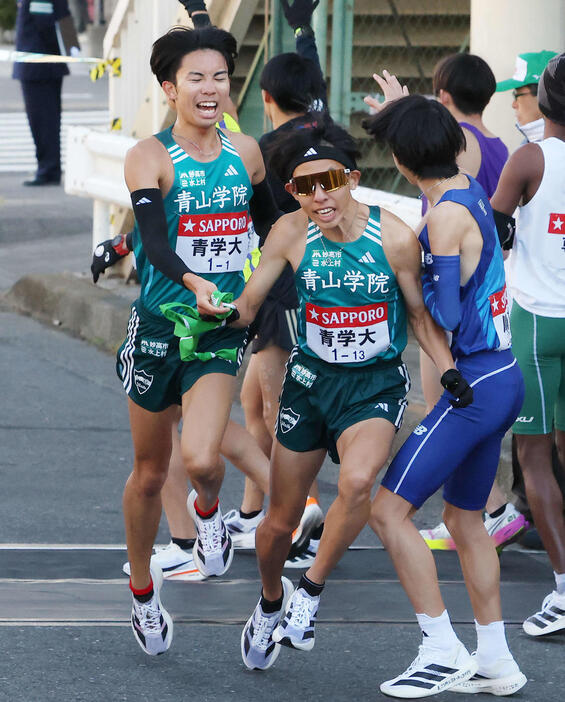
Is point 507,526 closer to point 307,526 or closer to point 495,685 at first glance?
point 307,526

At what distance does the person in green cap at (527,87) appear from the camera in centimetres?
562

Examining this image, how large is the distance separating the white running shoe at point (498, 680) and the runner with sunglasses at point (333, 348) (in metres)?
0.50

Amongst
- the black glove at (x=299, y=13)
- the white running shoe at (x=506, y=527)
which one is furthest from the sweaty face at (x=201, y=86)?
the black glove at (x=299, y=13)

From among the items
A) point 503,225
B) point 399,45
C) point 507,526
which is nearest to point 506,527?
point 507,526

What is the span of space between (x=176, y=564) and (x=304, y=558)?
1.69 feet

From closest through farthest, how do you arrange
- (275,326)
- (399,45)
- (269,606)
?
(269,606)
(275,326)
(399,45)

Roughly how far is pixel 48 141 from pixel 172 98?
399 inches

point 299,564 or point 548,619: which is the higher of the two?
point 548,619

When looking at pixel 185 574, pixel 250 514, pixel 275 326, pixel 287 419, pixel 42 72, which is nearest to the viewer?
pixel 287 419

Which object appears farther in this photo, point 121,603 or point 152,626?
point 121,603

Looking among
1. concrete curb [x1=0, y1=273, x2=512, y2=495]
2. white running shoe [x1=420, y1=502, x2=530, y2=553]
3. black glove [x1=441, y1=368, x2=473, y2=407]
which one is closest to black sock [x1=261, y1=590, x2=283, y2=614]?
black glove [x1=441, y1=368, x2=473, y2=407]

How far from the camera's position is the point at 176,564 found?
17.9ft

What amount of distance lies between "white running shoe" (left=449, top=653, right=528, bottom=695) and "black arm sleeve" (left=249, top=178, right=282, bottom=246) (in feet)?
5.63

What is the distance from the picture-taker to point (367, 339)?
4242mm
